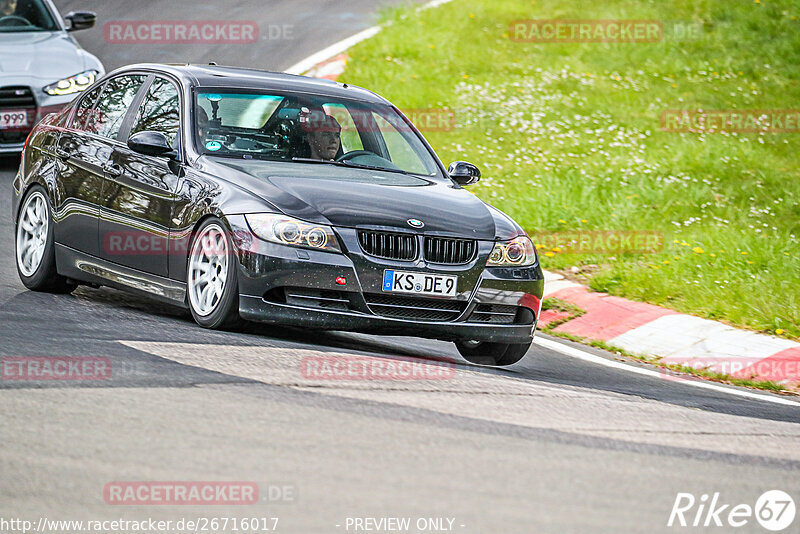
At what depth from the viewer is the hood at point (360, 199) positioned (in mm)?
7371

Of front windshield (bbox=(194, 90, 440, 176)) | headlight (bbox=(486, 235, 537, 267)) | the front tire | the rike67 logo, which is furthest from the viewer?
front windshield (bbox=(194, 90, 440, 176))

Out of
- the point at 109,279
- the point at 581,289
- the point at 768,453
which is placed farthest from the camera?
the point at 581,289

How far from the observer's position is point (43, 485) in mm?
4527

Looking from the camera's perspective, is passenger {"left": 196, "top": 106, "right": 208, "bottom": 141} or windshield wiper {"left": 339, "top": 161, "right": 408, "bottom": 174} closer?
passenger {"left": 196, "top": 106, "right": 208, "bottom": 141}

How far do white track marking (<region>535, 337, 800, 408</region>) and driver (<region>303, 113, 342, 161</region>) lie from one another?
2090mm

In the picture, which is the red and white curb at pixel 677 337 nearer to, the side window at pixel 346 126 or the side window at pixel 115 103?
the side window at pixel 346 126

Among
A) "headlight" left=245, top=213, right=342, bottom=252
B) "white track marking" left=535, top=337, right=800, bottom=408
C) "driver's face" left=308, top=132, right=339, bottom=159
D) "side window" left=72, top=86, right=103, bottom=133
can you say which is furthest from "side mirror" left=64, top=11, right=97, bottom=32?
"headlight" left=245, top=213, right=342, bottom=252

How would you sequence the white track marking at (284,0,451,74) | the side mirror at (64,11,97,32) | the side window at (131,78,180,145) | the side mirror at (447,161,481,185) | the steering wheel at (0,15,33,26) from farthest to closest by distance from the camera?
the white track marking at (284,0,451,74)
the side mirror at (64,11,97,32)
the steering wheel at (0,15,33,26)
the side mirror at (447,161,481,185)
the side window at (131,78,180,145)

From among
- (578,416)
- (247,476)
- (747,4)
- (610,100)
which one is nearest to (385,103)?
(578,416)

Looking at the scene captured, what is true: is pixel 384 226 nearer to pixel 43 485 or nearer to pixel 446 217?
pixel 446 217

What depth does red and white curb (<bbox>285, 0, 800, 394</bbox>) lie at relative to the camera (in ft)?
29.2

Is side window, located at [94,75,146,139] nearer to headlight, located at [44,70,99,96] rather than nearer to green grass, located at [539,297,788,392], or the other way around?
green grass, located at [539,297,788,392]

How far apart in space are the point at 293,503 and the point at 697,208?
9918mm

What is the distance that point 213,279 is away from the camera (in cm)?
749
